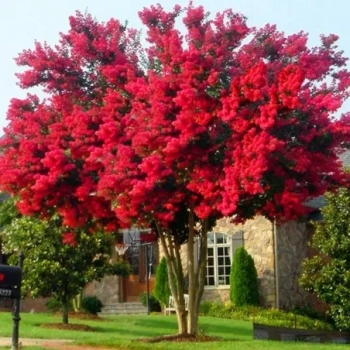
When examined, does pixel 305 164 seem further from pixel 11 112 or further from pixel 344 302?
pixel 344 302

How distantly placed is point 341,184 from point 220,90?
2.73 meters

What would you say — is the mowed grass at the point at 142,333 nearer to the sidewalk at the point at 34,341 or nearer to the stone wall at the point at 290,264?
the sidewalk at the point at 34,341

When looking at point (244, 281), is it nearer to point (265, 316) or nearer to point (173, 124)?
point (265, 316)

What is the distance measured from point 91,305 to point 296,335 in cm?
901

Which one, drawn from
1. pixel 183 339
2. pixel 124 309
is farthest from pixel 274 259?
pixel 183 339

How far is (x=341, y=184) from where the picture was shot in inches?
646

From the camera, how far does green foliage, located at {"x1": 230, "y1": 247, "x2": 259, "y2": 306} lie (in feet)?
94.2

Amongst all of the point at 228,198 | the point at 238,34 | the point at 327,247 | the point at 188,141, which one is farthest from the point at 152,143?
the point at 327,247

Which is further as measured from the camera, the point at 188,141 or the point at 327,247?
the point at 327,247

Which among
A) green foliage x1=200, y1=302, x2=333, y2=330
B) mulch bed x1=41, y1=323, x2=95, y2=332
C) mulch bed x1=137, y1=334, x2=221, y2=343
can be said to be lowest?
mulch bed x1=137, y1=334, x2=221, y2=343

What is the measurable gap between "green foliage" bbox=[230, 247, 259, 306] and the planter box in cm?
468

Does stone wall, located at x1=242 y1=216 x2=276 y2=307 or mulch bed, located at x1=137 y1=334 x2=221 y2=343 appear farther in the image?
stone wall, located at x1=242 y1=216 x2=276 y2=307

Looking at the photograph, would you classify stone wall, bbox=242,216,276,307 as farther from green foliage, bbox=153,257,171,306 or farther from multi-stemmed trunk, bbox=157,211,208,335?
multi-stemmed trunk, bbox=157,211,208,335

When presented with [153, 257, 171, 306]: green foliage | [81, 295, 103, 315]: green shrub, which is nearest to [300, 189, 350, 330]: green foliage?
[153, 257, 171, 306]: green foliage
